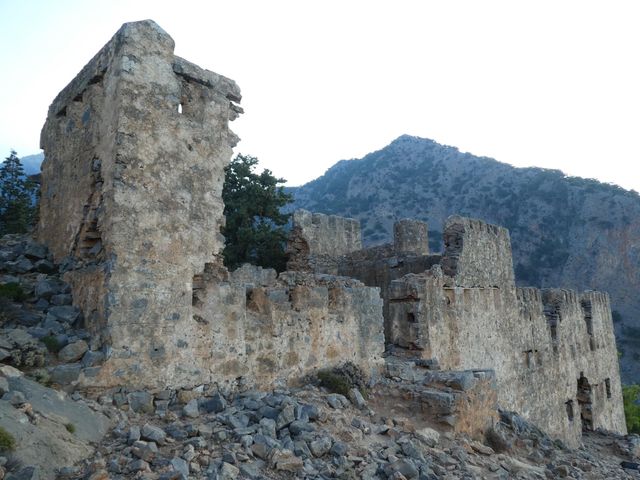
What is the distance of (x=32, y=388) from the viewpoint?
3709 millimetres

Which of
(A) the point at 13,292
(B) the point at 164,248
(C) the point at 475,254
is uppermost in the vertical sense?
(C) the point at 475,254

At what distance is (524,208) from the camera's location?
5225cm

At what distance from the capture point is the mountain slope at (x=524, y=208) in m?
46.8

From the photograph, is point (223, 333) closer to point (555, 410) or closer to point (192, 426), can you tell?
point (192, 426)

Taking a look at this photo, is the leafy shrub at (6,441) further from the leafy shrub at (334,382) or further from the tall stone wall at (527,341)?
the tall stone wall at (527,341)

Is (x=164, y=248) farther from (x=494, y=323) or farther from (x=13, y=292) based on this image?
(x=494, y=323)

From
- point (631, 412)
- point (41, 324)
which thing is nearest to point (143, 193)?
point (41, 324)

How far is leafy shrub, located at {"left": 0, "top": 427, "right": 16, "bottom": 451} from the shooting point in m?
2.95

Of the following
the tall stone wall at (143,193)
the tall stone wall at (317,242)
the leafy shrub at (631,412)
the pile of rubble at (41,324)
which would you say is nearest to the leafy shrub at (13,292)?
the pile of rubble at (41,324)

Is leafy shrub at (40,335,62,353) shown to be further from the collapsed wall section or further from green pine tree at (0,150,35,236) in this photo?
green pine tree at (0,150,35,236)

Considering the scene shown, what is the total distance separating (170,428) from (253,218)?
553 inches

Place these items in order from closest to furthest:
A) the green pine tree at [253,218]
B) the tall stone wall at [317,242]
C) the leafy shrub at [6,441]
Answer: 1. the leafy shrub at [6,441]
2. the tall stone wall at [317,242]
3. the green pine tree at [253,218]

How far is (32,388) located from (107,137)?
98.1 inches

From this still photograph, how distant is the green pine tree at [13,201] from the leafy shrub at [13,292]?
41.3 feet
